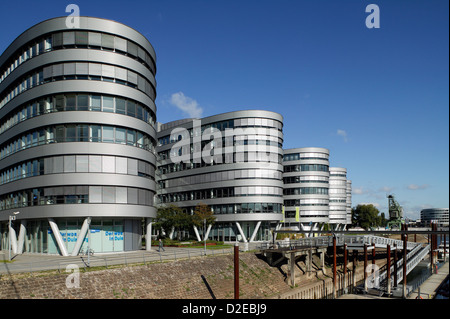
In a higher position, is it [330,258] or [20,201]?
[20,201]

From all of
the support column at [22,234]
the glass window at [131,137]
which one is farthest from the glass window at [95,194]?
the support column at [22,234]

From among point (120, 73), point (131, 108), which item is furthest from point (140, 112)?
point (120, 73)

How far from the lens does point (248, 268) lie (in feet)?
147

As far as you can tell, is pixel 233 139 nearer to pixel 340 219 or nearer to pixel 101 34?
pixel 101 34

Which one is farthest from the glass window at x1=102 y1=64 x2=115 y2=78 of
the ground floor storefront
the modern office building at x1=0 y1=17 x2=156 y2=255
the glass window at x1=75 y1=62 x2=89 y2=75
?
the ground floor storefront

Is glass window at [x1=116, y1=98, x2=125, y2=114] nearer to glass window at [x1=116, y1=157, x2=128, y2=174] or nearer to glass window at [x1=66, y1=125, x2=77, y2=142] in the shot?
glass window at [x1=66, y1=125, x2=77, y2=142]

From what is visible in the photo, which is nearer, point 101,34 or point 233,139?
point 101,34

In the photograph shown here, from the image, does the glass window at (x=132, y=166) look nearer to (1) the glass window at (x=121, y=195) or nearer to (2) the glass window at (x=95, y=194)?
(1) the glass window at (x=121, y=195)

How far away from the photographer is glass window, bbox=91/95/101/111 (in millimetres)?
45750

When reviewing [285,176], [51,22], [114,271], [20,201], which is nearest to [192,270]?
[114,271]

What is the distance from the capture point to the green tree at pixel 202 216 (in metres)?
73.1

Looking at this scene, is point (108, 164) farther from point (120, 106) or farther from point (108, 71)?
point (108, 71)

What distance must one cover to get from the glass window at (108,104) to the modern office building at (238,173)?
115 feet
